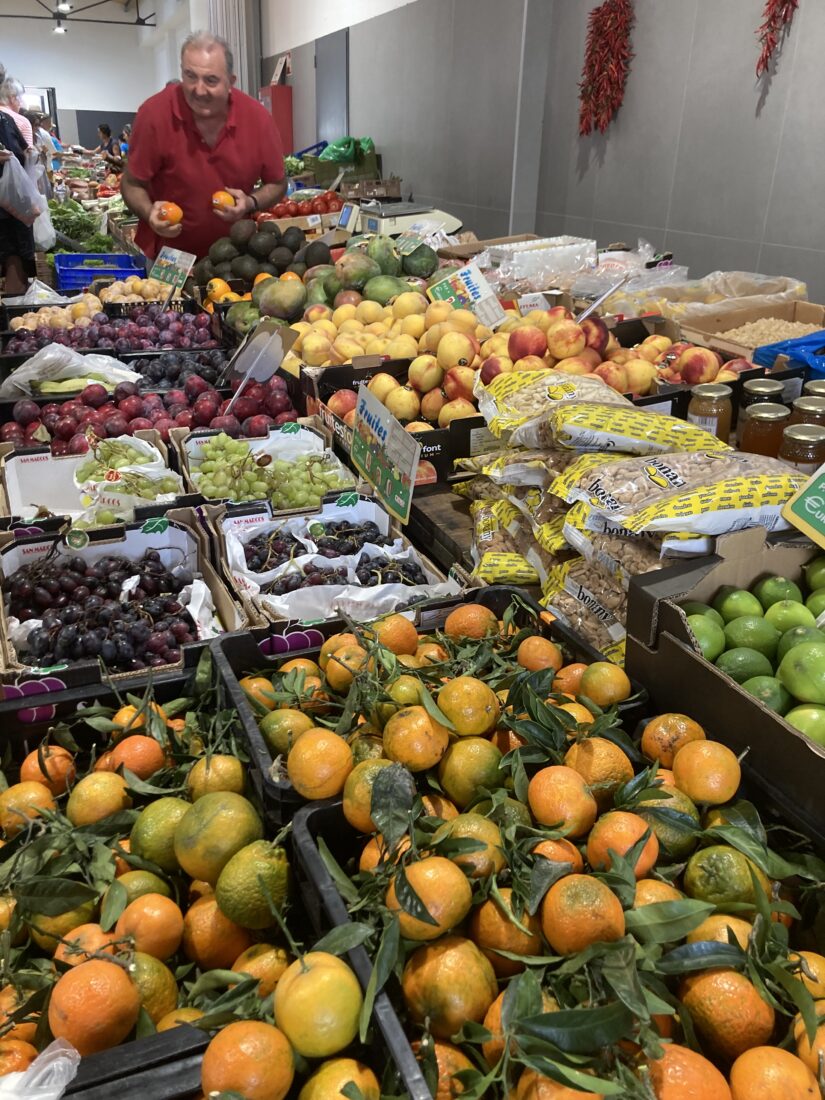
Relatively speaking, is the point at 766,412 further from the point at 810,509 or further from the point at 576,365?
the point at 576,365

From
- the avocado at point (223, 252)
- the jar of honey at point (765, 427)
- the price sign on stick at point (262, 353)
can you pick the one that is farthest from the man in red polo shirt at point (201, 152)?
the jar of honey at point (765, 427)

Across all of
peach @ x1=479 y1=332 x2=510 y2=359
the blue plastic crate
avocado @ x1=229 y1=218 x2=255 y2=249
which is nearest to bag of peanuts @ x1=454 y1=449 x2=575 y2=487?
peach @ x1=479 y1=332 x2=510 y2=359

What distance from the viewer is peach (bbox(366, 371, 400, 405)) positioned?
2.76m

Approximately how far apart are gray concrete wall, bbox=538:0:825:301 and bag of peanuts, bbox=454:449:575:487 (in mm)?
3299

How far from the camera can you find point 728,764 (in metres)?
1.08

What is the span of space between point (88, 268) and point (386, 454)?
13.7 feet

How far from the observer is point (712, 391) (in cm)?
214

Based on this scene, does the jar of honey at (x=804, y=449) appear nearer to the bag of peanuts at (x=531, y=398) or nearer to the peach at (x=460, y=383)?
the bag of peanuts at (x=531, y=398)

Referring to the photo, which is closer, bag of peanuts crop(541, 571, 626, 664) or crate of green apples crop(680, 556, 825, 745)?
crate of green apples crop(680, 556, 825, 745)

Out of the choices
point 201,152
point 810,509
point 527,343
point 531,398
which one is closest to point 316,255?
point 201,152

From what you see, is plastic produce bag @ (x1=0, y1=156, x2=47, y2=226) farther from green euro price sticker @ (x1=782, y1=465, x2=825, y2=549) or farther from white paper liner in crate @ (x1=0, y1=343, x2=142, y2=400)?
green euro price sticker @ (x1=782, y1=465, x2=825, y2=549)

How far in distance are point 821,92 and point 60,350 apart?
3809 mm

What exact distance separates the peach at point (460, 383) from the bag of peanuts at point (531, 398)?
0.37m

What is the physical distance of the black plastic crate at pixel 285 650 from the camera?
1117mm
